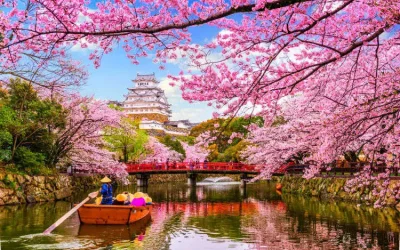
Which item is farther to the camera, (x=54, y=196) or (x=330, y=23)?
(x=54, y=196)

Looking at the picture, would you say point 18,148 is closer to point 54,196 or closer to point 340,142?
point 54,196

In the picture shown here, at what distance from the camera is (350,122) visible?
7746 millimetres

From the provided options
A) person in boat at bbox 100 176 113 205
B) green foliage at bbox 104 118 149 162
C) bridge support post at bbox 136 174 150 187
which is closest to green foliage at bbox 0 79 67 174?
person in boat at bbox 100 176 113 205

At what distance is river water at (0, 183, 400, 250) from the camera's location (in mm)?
11375

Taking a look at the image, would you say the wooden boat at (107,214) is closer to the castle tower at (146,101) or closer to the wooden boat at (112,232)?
the wooden boat at (112,232)

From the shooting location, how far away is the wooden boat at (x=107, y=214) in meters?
14.3

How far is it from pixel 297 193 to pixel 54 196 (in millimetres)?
16020

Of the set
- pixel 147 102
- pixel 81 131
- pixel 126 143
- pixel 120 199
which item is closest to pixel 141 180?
pixel 126 143

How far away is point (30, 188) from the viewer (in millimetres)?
21750

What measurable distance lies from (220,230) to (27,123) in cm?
1226

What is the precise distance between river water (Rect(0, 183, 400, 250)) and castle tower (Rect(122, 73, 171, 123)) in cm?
6353

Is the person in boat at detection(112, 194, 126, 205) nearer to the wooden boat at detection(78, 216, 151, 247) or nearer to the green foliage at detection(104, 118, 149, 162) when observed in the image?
the wooden boat at detection(78, 216, 151, 247)

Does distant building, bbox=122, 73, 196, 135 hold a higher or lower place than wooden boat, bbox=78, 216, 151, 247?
higher

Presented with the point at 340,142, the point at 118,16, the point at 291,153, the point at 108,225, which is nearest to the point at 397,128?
the point at 340,142
